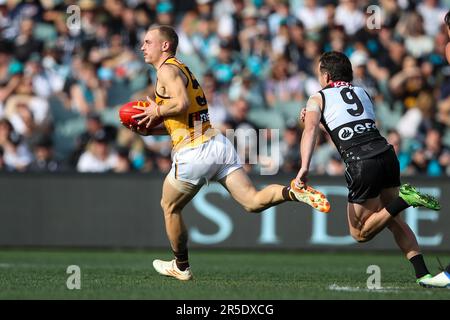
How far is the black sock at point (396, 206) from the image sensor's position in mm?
8156

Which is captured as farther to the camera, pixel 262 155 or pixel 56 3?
pixel 56 3

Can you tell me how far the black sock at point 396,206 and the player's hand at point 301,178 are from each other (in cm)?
79

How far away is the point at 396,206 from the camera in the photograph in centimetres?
823

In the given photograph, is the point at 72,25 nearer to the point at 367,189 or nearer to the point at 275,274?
the point at 275,274

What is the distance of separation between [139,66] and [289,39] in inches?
109

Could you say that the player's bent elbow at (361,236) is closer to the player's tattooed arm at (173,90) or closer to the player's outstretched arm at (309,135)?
the player's outstretched arm at (309,135)

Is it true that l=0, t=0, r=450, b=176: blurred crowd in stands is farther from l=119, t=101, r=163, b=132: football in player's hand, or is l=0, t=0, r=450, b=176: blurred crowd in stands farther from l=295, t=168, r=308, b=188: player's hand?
l=295, t=168, r=308, b=188: player's hand

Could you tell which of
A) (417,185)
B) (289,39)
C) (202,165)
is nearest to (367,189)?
(202,165)

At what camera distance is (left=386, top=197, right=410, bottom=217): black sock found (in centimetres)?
816

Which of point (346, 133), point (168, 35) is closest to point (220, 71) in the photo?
point (168, 35)

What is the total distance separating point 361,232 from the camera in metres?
8.59

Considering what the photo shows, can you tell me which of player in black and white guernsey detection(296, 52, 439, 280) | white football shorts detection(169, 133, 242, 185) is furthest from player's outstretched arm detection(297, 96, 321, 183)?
white football shorts detection(169, 133, 242, 185)

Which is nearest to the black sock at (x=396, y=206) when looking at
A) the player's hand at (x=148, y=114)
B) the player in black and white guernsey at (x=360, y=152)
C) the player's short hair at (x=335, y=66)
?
the player in black and white guernsey at (x=360, y=152)
